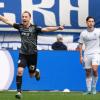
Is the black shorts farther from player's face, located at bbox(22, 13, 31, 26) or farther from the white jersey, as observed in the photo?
the white jersey

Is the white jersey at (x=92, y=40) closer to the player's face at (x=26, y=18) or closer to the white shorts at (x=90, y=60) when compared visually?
the white shorts at (x=90, y=60)

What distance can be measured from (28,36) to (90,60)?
2.49 m

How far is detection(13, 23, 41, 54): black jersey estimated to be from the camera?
14.3 metres

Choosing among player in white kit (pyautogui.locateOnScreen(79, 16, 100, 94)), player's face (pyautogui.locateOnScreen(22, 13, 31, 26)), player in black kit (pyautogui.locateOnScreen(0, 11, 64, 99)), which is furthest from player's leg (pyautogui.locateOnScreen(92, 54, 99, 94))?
player's face (pyautogui.locateOnScreen(22, 13, 31, 26))

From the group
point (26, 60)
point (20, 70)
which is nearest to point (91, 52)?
point (26, 60)

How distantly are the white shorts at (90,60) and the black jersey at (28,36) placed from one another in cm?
215

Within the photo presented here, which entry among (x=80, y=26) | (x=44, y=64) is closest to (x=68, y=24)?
(x=80, y=26)

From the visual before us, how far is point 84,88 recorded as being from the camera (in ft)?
58.9

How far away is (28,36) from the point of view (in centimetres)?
1433

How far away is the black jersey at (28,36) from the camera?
14.3 metres

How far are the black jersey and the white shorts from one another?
2.15 metres

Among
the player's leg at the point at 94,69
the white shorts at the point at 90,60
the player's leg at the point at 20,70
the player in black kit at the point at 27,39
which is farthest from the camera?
the white shorts at the point at 90,60

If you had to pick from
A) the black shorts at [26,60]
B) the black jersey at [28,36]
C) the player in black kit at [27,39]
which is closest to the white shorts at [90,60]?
the black shorts at [26,60]

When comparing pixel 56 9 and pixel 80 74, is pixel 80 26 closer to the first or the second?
pixel 56 9
